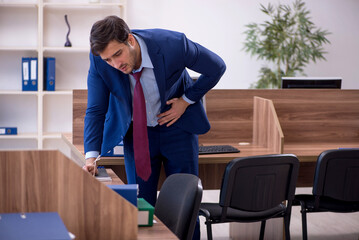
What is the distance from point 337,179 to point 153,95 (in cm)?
117

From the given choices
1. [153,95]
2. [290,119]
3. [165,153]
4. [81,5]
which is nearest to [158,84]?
[153,95]

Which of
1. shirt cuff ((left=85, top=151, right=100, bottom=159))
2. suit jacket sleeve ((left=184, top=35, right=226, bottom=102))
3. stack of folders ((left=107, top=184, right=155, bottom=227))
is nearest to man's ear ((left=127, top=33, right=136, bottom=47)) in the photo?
suit jacket sleeve ((left=184, top=35, right=226, bottom=102))

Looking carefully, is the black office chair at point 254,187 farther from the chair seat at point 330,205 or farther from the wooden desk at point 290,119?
the wooden desk at point 290,119

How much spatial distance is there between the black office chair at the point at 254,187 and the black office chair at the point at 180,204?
0.67 meters

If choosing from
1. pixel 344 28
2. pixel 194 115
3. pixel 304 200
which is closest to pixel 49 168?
pixel 194 115

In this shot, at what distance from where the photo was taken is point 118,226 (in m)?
1.37

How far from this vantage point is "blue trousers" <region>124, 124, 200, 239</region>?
2.60 meters

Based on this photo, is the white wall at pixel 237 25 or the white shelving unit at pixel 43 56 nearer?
the white shelving unit at pixel 43 56

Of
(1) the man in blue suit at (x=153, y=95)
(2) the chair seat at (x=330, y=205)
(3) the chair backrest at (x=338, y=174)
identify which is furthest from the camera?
(2) the chair seat at (x=330, y=205)

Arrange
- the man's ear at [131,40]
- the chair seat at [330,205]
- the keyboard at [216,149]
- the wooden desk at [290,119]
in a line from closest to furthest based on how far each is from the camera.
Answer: the man's ear at [131,40]
the chair seat at [330,205]
the keyboard at [216,149]
the wooden desk at [290,119]

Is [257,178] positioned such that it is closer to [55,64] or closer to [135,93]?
[135,93]

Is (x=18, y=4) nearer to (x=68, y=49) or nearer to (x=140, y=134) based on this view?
(x=68, y=49)

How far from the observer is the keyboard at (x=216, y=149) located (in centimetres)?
327

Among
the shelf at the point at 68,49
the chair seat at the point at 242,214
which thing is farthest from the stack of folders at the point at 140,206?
the shelf at the point at 68,49
